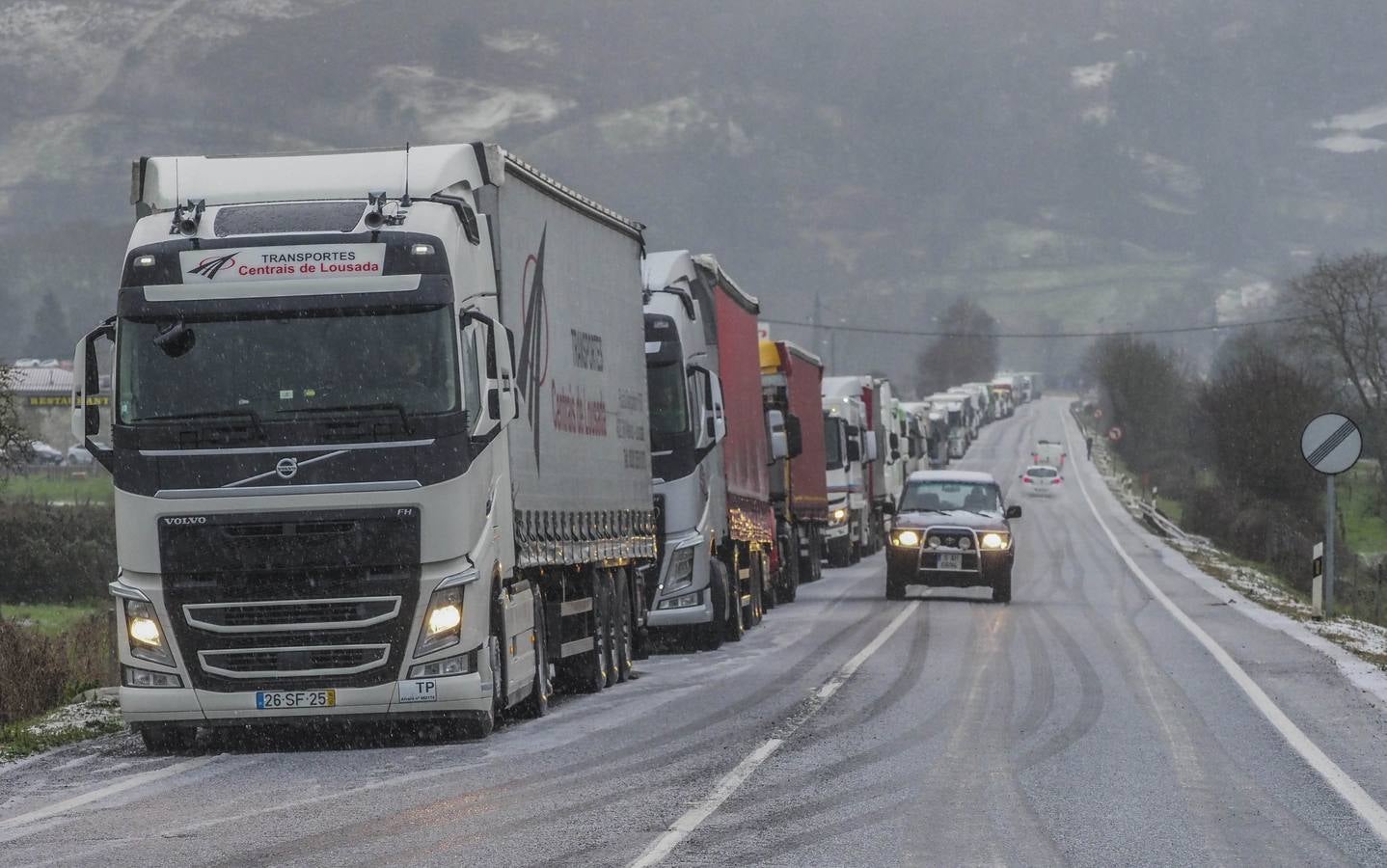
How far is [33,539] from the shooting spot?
150 ft

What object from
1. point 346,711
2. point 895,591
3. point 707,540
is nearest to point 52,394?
point 895,591

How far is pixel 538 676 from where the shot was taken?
14.0 m

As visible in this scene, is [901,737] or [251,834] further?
[901,737]

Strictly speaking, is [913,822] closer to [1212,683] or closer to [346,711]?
[346,711]

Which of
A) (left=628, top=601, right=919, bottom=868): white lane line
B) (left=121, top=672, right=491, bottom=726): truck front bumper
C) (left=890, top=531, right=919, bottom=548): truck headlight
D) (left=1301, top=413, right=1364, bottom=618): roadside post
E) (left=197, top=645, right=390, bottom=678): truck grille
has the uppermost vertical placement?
(left=1301, top=413, right=1364, bottom=618): roadside post

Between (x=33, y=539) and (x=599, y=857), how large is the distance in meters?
40.8

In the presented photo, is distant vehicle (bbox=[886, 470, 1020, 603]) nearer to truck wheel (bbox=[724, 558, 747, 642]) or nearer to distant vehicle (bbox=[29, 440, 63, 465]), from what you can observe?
truck wheel (bbox=[724, 558, 747, 642])

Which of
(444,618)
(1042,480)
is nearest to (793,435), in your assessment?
(444,618)

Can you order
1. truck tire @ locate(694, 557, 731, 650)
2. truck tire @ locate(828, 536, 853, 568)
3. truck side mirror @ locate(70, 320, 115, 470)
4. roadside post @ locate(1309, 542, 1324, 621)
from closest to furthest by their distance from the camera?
truck side mirror @ locate(70, 320, 115, 470) → truck tire @ locate(694, 557, 731, 650) → roadside post @ locate(1309, 542, 1324, 621) → truck tire @ locate(828, 536, 853, 568)

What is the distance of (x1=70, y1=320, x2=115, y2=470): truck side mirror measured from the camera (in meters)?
11.4

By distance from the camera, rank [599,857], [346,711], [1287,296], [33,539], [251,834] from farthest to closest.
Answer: [1287,296] → [33,539] → [346,711] → [251,834] → [599,857]

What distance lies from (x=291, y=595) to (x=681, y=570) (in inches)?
350

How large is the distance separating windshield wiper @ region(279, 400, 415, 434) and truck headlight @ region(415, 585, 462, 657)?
1.03 metres

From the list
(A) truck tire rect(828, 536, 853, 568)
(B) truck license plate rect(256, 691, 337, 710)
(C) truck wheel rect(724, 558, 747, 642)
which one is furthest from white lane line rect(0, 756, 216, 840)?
(A) truck tire rect(828, 536, 853, 568)
